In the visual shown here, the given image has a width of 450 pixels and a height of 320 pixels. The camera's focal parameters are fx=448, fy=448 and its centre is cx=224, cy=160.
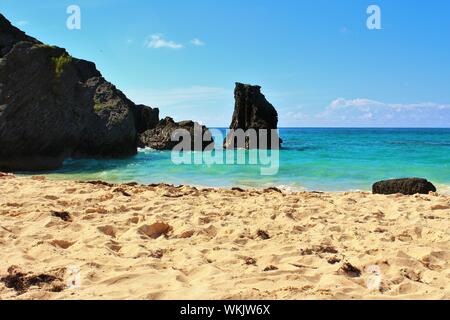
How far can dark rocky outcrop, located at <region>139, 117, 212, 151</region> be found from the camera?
1558 inches

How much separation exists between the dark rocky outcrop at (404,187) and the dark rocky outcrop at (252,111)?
106ft

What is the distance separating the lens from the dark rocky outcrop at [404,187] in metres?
11.4

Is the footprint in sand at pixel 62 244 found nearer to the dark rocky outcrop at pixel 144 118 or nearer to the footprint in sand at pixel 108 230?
the footprint in sand at pixel 108 230

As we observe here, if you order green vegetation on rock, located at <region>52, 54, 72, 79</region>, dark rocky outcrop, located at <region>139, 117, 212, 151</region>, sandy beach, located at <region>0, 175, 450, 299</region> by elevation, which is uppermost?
green vegetation on rock, located at <region>52, 54, 72, 79</region>

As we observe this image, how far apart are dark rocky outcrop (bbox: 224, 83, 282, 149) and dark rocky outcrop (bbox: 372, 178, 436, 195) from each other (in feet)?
106

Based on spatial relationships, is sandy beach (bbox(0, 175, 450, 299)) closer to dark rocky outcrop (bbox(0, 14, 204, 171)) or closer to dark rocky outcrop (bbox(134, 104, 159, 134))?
dark rocky outcrop (bbox(0, 14, 204, 171))

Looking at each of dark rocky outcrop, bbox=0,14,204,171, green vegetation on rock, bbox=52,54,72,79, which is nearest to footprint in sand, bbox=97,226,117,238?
Result: dark rocky outcrop, bbox=0,14,204,171

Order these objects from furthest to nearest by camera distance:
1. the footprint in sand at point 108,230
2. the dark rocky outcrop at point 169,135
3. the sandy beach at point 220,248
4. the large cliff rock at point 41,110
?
the dark rocky outcrop at point 169,135 < the large cliff rock at point 41,110 < the footprint in sand at point 108,230 < the sandy beach at point 220,248

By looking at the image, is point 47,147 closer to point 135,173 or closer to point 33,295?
point 135,173

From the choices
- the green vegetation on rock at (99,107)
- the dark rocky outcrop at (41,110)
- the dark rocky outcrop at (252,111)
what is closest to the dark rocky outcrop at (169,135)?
the dark rocky outcrop at (252,111)

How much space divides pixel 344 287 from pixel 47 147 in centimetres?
1937

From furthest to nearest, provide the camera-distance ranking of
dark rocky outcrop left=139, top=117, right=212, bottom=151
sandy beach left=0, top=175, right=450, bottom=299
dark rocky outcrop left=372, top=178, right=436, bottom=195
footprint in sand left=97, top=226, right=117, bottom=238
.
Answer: dark rocky outcrop left=139, top=117, right=212, bottom=151
dark rocky outcrop left=372, top=178, right=436, bottom=195
footprint in sand left=97, top=226, right=117, bottom=238
sandy beach left=0, top=175, right=450, bottom=299
